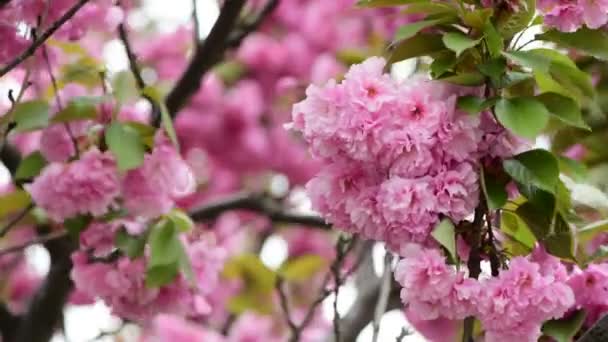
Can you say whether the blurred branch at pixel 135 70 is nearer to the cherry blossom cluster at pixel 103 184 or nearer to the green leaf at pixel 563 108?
the cherry blossom cluster at pixel 103 184

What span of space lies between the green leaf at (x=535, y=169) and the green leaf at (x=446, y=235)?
90 millimetres

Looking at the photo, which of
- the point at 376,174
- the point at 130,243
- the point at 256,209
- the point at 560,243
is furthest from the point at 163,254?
the point at 256,209

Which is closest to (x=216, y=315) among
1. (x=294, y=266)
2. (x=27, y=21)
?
(x=294, y=266)

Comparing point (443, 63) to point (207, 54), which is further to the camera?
point (207, 54)

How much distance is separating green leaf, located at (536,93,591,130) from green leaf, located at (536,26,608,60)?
68 millimetres

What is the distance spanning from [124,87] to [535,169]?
65 centimetres

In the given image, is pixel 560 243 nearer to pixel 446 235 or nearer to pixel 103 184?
pixel 446 235

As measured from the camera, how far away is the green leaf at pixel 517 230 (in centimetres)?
127

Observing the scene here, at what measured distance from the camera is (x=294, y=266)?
7.52 feet

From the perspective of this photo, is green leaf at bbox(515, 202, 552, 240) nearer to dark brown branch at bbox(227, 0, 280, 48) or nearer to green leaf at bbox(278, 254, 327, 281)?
dark brown branch at bbox(227, 0, 280, 48)

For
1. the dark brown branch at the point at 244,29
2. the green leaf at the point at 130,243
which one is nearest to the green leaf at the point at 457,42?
the green leaf at the point at 130,243

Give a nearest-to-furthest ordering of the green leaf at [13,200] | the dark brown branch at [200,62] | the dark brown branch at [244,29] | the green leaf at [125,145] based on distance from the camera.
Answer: the green leaf at [125,145] → the green leaf at [13,200] → the dark brown branch at [200,62] → the dark brown branch at [244,29]

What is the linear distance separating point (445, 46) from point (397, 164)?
0.52 ft

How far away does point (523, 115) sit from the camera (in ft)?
3.73
